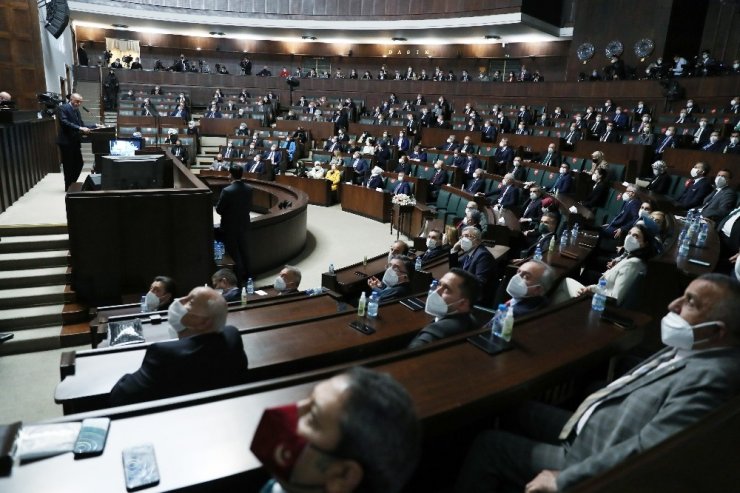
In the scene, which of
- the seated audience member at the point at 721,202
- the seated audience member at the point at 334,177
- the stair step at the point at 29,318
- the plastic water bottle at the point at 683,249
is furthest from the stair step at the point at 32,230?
the seated audience member at the point at 721,202

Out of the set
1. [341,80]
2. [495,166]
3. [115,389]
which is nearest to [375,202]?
[495,166]

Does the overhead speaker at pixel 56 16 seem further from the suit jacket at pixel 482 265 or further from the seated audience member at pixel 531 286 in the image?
the seated audience member at pixel 531 286

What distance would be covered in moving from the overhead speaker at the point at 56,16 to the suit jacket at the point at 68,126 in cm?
536

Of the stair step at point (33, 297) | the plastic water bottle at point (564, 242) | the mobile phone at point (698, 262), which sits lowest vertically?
the stair step at point (33, 297)

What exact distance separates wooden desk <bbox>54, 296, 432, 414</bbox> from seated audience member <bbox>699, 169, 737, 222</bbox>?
15.9 ft

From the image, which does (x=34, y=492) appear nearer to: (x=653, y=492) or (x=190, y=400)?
(x=190, y=400)

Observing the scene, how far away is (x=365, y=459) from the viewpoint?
3.04ft

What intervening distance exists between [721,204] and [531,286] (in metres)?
4.36

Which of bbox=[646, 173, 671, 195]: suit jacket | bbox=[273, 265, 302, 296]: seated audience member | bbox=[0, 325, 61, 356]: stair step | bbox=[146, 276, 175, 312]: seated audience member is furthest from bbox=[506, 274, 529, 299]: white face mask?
bbox=[646, 173, 671, 195]: suit jacket

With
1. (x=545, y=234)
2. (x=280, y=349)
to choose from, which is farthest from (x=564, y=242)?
(x=280, y=349)

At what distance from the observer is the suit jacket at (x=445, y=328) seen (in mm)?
2438

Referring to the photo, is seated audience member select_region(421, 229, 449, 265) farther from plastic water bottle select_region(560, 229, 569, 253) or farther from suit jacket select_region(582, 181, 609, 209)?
suit jacket select_region(582, 181, 609, 209)

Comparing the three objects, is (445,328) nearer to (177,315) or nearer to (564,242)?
(177,315)

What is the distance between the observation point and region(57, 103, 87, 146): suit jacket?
21.6 ft
